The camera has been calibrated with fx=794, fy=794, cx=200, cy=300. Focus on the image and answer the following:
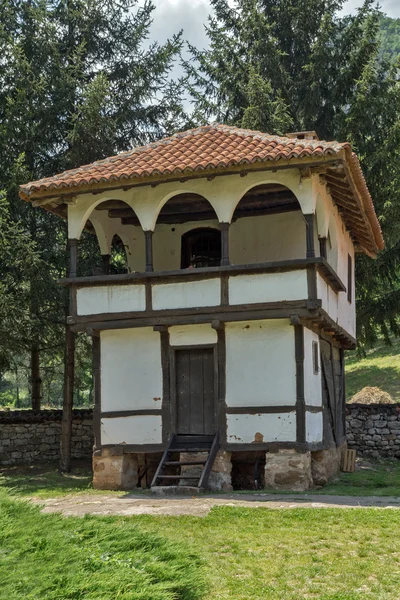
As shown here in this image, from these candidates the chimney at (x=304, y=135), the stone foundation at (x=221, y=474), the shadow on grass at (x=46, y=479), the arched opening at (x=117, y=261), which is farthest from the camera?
the arched opening at (x=117, y=261)

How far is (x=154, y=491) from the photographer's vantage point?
13.9 meters

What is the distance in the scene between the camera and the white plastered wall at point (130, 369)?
51.1 feet

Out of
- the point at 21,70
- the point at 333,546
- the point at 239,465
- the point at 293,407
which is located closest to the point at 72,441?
the point at 239,465

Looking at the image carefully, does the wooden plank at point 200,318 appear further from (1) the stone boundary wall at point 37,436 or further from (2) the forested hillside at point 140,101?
(1) the stone boundary wall at point 37,436

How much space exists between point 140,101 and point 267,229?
8504 millimetres

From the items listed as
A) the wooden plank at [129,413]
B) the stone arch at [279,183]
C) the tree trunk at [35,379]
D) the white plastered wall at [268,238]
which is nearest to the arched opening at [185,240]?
the white plastered wall at [268,238]

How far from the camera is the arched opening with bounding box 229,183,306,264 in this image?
16.8 metres

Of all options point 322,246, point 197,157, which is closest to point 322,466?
point 322,246

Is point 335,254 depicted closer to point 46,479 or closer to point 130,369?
point 130,369

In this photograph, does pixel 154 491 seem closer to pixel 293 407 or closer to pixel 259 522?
pixel 293 407

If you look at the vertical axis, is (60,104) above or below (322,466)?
above

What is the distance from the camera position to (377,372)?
37.9 meters

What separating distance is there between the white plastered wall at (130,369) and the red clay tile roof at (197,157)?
304 centimetres

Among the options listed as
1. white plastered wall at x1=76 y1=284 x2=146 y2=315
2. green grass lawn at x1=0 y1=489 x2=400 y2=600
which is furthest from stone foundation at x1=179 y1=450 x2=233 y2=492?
green grass lawn at x1=0 y1=489 x2=400 y2=600
